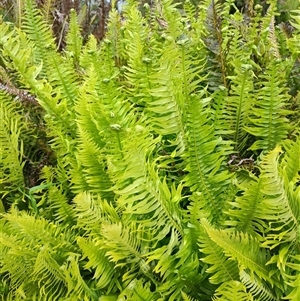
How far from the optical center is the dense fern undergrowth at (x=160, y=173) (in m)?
1.13

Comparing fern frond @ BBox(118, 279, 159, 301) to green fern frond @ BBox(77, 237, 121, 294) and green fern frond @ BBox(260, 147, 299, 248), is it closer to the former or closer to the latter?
green fern frond @ BBox(77, 237, 121, 294)

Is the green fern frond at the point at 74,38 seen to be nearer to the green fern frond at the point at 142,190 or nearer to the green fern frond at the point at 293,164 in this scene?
the green fern frond at the point at 142,190

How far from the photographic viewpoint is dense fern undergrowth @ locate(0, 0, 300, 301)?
113 centimetres

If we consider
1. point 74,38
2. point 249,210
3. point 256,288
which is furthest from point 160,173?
point 74,38

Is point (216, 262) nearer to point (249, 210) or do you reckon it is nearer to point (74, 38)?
point (249, 210)

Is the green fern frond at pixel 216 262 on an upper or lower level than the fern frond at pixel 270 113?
lower

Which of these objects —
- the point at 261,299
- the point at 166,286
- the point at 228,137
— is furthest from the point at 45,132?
the point at 261,299

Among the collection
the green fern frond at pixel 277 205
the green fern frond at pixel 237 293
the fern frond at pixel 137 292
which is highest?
the green fern frond at pixel 277 205

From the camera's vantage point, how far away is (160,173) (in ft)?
4.33

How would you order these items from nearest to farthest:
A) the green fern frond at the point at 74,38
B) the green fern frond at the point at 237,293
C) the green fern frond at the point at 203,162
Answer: the green fern frond at the point at 237,293
the green fern frond at the point at 203,162
the green fern frond at the point at 74,38

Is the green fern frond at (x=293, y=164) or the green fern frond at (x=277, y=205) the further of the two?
the green fern frond at (x=293, y=164)

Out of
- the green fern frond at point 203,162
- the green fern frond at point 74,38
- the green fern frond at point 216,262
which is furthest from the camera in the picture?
the green fern frond at point 74,38

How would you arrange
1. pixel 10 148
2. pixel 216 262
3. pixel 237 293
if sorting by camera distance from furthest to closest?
pixel 10 148, pixel 216 262, pixel 237 293

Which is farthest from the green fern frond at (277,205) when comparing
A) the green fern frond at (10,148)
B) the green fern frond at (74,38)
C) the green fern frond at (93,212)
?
the green fern frond at (74,38)
